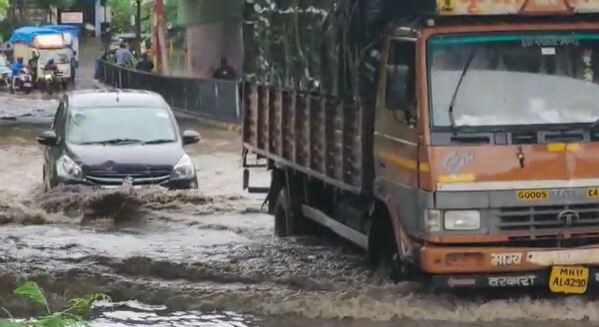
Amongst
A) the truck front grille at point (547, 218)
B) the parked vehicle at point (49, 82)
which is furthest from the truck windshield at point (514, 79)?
the parked vehicle at point (49, 82)

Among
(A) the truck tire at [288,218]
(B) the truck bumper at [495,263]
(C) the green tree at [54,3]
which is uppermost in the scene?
(B) the truck bumper at [495,263]

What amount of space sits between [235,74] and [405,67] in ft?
121

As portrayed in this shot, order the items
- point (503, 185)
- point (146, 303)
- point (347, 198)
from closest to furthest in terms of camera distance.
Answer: point (503, 185) < point (146, 303) < point (347, 198)

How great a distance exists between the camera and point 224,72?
45969mm

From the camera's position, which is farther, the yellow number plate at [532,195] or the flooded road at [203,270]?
the flooded road at [203,270]

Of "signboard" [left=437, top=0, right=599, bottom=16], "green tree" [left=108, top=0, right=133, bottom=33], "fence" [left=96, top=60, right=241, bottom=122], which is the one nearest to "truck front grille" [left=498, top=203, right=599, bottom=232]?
"signboard" [left=437, top=0, right=599, bottom=16]

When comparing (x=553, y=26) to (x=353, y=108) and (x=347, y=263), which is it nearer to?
(x=353, y=108)

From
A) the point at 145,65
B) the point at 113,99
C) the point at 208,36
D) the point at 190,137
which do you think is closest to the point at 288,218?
the point at 190,137

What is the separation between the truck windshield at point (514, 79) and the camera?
9625mm

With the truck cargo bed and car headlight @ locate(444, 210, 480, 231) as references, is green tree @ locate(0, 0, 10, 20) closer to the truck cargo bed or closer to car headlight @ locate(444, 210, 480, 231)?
the truck cargo bed

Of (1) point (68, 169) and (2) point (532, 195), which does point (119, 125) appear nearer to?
(1) point (68, 169)

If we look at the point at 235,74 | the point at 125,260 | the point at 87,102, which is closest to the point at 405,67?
the point at 125,260

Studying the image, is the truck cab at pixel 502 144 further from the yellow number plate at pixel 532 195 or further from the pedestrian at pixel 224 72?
the pedestrian at pixel 224 72

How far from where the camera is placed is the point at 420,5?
10.2 meters
